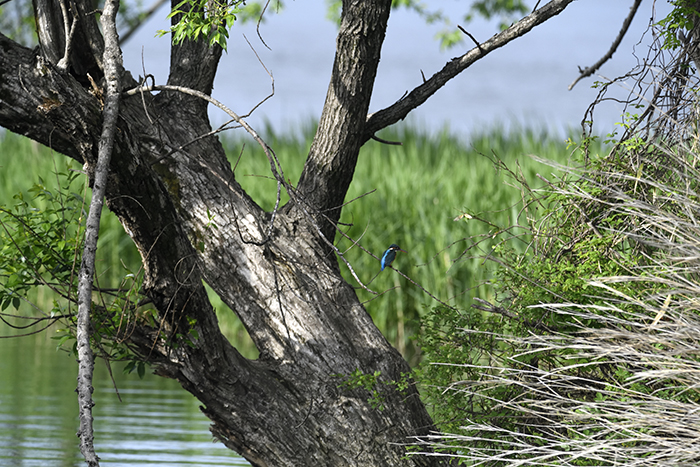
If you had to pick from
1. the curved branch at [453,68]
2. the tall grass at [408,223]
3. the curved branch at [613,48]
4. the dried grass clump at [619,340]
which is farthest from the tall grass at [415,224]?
the dried grass clump at [619,340]

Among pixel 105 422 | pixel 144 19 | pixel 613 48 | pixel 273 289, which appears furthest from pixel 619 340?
pixel 144 19

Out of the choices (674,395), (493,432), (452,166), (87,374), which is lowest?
(493,432)

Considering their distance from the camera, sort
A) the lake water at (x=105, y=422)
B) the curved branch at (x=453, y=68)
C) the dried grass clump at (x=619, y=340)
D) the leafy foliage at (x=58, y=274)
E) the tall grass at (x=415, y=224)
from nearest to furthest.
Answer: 1. the dried grass clump at (x=619, y=340)
2. the leafy foliage at (x=58, y=274)
3. the curved branch at (x=453, y=68)
4. the lake water at (x=105, y=422)
5. the tall grass at (x=415, y=224)

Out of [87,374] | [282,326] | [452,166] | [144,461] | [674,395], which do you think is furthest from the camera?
[452,166]

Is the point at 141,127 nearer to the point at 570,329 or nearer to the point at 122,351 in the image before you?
the point at 122,351

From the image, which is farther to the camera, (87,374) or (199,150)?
(199,150)

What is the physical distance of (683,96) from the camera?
11.7 ft

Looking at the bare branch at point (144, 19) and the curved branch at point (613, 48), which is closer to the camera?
the curved branch at point (613, 48)

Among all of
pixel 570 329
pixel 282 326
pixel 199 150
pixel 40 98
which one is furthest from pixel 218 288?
pixel 570 329

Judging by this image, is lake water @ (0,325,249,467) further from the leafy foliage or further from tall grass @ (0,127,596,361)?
the leafy foliage

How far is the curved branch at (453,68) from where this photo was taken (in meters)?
3.82

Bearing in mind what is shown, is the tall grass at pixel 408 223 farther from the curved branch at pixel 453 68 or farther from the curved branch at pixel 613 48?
the curved branch at pixel 453 68

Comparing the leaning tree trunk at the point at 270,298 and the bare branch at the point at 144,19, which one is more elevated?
the bare branch at the point at 144,19

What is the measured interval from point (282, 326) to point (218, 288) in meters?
0.38
